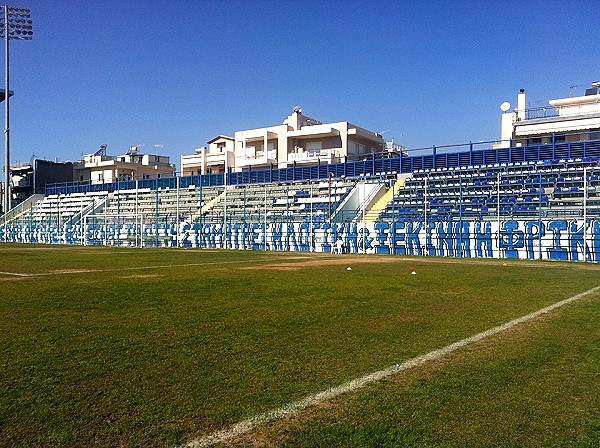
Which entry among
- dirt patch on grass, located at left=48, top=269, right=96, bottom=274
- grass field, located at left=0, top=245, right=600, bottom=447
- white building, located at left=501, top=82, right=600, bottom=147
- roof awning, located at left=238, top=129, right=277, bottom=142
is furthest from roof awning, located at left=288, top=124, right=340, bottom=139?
grass field, located at left=0, top=245, right=600, bottom=447

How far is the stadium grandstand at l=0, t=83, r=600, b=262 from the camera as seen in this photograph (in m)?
26.0

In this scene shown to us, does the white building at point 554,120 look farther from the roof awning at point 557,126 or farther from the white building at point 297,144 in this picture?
the white building at point 297,144

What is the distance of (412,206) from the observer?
1253 inches

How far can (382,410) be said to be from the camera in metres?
3.85

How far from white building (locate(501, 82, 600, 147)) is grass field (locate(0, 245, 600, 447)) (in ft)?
115

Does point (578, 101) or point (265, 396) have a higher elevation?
point (578, 101)

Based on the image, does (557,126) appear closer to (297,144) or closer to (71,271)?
(297,144)

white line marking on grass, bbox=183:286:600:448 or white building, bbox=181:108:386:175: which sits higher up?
white building, bbox=181:108:386:175

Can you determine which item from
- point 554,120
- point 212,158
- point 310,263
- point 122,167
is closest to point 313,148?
point 212,158

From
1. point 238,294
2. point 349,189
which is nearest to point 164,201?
point 349,189

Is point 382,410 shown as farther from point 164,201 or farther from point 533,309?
point 164,201

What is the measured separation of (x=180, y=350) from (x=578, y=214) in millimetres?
23795

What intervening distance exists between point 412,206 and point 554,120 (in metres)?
17.2

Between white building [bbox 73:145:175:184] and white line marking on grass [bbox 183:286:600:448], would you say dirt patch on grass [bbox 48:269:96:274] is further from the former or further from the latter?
white building [bbox 73:145:175:184]
